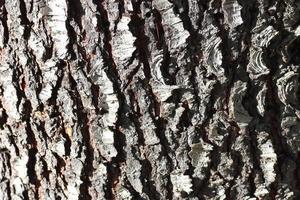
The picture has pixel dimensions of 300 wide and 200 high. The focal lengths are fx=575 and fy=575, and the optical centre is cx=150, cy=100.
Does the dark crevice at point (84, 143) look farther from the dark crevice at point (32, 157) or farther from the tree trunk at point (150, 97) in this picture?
the dark crevice at point (32, 157)

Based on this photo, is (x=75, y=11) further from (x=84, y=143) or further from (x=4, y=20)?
(x=84, y=143)

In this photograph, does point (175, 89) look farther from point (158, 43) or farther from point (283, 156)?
point (283, 156)

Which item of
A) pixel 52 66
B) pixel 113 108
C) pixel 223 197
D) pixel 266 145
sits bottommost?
pixel 223 197

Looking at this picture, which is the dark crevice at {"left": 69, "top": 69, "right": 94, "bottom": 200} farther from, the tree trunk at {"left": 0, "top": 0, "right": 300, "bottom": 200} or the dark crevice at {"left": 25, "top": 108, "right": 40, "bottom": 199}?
the dark crevice at {"left": 25, "top": 108, "right": 40, "bottom": 199}

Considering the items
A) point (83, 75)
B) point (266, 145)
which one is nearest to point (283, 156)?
point (266, 145)

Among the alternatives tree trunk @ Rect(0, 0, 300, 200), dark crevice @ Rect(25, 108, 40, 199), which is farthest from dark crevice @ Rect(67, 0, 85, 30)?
dark crevice @ Rect(25, 108, 40, 199)

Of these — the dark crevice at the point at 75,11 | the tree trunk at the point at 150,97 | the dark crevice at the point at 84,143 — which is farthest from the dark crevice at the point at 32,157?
the dark crevice at the point at 75,11

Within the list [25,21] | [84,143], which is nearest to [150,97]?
[84,143]

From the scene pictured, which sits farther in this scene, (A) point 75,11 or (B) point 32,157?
(B) point 32,157
